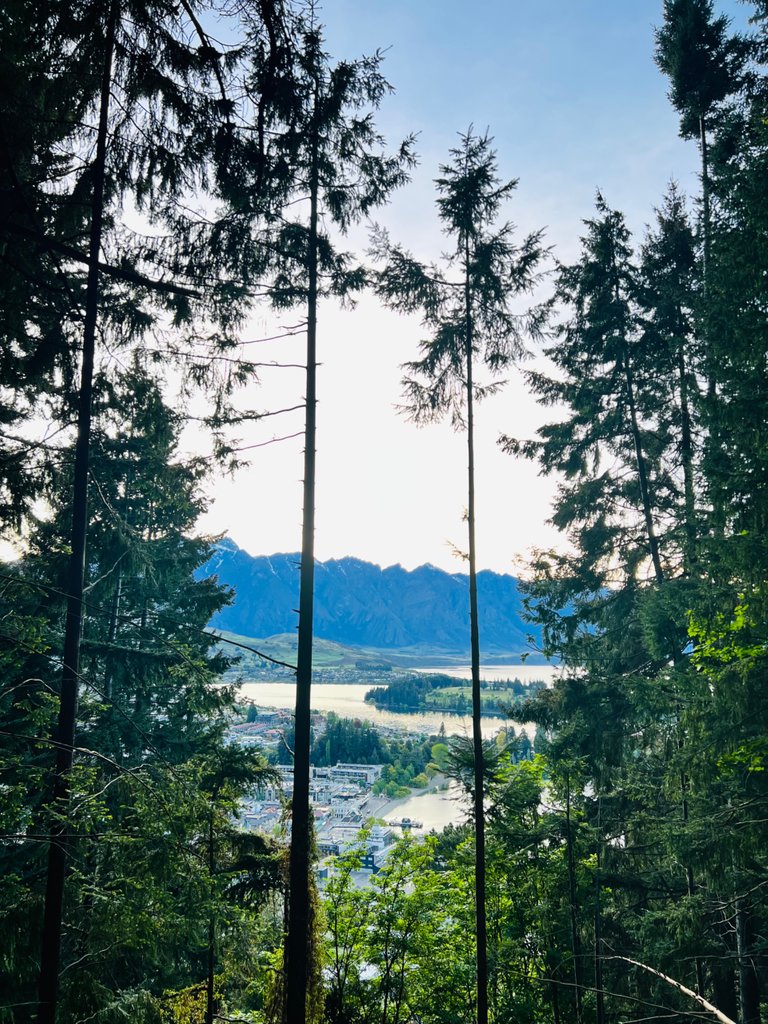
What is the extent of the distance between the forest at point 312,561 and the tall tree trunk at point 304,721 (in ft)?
0.13

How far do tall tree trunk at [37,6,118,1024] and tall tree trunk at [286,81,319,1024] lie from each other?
6.58ft

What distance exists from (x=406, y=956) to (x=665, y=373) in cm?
1108

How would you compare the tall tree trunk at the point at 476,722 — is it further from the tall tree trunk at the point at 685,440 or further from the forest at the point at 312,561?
the tall tree trunk at the point at 685,440

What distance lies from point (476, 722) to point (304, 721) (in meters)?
2.96

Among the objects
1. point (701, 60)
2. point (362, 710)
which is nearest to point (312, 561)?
point (701, 60)

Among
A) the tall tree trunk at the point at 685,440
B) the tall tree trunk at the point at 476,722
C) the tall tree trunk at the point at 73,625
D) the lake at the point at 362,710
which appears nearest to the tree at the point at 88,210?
the tall tree trunk at the point at 73,625

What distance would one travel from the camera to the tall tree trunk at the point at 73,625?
3986 mm

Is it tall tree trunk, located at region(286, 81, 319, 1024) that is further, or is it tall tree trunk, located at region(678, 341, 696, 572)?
tall tree trunk, located at region(678, 341, 696, 572)

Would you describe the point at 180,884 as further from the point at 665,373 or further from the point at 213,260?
the point at 665,373

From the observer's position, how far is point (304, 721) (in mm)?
5672

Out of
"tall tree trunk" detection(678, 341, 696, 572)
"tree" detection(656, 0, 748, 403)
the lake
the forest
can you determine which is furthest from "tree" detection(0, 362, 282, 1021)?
the lake

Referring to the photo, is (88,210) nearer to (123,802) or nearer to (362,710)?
(123,802)

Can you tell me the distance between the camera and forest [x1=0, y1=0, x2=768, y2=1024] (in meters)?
4.46

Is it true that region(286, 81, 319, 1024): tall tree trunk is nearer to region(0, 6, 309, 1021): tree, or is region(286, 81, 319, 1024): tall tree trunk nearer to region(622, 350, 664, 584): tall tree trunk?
region(0, 6, 309, 1021): tree
